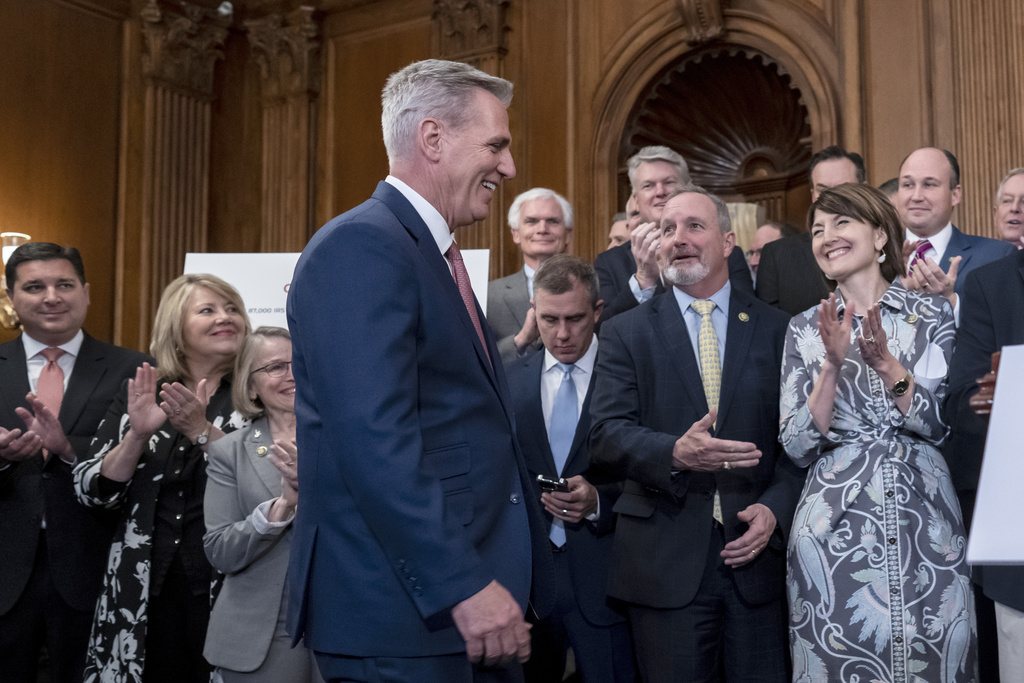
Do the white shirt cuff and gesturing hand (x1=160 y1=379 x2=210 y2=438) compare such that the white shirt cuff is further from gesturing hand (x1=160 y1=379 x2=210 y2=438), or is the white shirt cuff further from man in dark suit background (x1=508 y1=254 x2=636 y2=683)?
man in dark suit background (x1=508 y1=254 x2=636 y2=683)

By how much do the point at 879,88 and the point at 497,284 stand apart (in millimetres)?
2582

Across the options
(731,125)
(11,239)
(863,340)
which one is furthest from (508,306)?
(11,239)

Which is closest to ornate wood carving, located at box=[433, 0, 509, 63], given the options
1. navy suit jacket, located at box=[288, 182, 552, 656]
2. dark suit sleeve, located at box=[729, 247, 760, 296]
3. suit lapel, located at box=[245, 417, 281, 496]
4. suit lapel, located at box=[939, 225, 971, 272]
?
dark suit sleeve, located at box=[729, 247, 760, 296]

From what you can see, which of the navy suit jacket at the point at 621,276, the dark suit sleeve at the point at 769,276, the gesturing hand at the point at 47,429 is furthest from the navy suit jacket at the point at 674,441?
the gesturing hand at the point at 47,429

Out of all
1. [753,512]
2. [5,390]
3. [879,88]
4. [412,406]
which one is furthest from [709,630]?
[879,88]

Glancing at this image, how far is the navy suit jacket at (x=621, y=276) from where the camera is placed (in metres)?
3.57

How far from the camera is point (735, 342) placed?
113 inches

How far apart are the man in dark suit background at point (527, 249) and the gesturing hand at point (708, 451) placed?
52.6 inches

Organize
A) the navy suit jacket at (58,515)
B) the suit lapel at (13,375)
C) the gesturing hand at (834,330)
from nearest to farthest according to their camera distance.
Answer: the gesturing hand at (834,330)
the navy suit jacket at (58,515)
the suit lapel at (13,375)

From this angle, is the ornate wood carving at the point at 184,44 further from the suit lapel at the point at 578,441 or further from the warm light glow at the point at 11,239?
the suit lapel at the point at 578,441

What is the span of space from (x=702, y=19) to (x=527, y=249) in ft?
8.16

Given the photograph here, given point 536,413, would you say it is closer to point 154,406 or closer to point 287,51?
point 154,406

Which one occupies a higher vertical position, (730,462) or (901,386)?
(901,386)

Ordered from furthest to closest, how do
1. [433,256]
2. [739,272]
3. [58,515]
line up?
1. [739,272]
2. [58,515]
3. [433,256]
